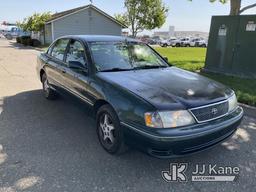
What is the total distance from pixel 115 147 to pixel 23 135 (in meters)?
1.67

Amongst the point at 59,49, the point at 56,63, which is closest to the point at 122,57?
the point at 56,63

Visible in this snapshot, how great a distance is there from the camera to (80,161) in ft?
10.5

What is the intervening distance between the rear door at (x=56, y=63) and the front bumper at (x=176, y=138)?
90.4 inches

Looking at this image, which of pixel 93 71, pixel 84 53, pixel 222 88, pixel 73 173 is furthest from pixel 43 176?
pixel 222 88

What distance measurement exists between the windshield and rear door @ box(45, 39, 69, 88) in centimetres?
97

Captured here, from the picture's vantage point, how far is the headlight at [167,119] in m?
2.67

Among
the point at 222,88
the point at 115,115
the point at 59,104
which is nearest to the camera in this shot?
the point at 115,115

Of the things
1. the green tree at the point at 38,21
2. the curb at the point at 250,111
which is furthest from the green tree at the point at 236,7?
the green tree at the point at 38,21

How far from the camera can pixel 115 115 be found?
3.12m

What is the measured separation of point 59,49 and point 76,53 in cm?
98

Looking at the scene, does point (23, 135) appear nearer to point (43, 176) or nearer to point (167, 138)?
point (43, 176)

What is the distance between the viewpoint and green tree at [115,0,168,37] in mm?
36000

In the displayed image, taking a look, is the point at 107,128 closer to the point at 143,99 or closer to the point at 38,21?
the point at 143,99

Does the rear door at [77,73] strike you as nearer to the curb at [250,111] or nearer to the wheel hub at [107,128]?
the wheel hub at [107,128]
